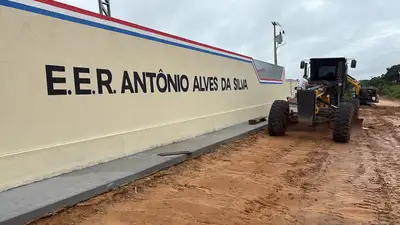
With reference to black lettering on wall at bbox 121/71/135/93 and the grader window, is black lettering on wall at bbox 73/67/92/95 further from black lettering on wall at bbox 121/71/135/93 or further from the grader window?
the grader window

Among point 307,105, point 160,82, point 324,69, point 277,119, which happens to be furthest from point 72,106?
point 324,69

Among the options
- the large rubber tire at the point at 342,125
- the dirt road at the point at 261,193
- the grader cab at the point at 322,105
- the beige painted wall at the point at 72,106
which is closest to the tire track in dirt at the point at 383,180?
the dirt road at the point at 261,193

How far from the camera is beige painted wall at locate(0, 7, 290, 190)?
5180 millimetres

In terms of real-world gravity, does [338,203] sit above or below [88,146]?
below

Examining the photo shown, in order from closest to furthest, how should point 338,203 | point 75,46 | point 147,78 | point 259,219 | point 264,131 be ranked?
point 259,219
point 338,203
point 75,46
point 147,78
point 264,131

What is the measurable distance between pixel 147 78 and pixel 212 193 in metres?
3.71

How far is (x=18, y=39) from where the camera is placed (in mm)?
5297

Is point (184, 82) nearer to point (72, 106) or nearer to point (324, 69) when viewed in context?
point (72, 106)

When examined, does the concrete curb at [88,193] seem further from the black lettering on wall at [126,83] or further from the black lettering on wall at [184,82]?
the black lettering on wall at [184,82]

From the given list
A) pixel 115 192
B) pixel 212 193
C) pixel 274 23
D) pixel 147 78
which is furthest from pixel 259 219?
pixel 274 23

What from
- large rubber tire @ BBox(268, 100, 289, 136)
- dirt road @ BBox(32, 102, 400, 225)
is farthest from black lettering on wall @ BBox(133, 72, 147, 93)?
large rubber tire @ BBox(268, 100, 289, 136)

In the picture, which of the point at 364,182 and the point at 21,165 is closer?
the point at 21,165

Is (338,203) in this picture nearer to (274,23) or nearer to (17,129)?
(17,129)

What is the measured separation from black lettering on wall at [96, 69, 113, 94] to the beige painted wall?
0.10m
